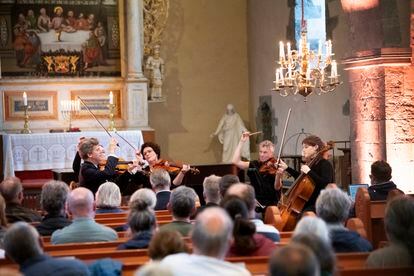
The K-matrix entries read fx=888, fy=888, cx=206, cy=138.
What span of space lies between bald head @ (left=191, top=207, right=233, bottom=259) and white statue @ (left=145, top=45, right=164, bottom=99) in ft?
46.3

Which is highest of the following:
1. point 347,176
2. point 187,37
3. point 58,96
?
point 187,37

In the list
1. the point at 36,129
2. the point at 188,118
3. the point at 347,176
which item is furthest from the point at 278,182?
the point at 188,118

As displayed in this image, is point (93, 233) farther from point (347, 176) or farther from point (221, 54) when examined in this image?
point (221, 54)

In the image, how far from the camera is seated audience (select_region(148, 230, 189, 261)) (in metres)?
4.69

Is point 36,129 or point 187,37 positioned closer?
point 36,129

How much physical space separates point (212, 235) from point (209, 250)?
0.25 feet

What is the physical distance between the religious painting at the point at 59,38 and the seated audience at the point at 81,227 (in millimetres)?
10771

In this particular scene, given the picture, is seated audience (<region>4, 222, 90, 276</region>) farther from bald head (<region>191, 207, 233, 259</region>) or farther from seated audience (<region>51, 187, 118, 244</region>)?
seated audience (<region>51, 187, 118, 244</region>)

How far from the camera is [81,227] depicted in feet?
21.1

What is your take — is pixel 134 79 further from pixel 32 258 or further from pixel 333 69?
pixel 32 258

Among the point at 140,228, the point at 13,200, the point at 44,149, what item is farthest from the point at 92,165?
the point at 44,149

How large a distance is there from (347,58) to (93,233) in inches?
254

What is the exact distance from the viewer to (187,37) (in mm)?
19531

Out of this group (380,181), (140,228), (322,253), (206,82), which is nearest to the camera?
(322,253)
